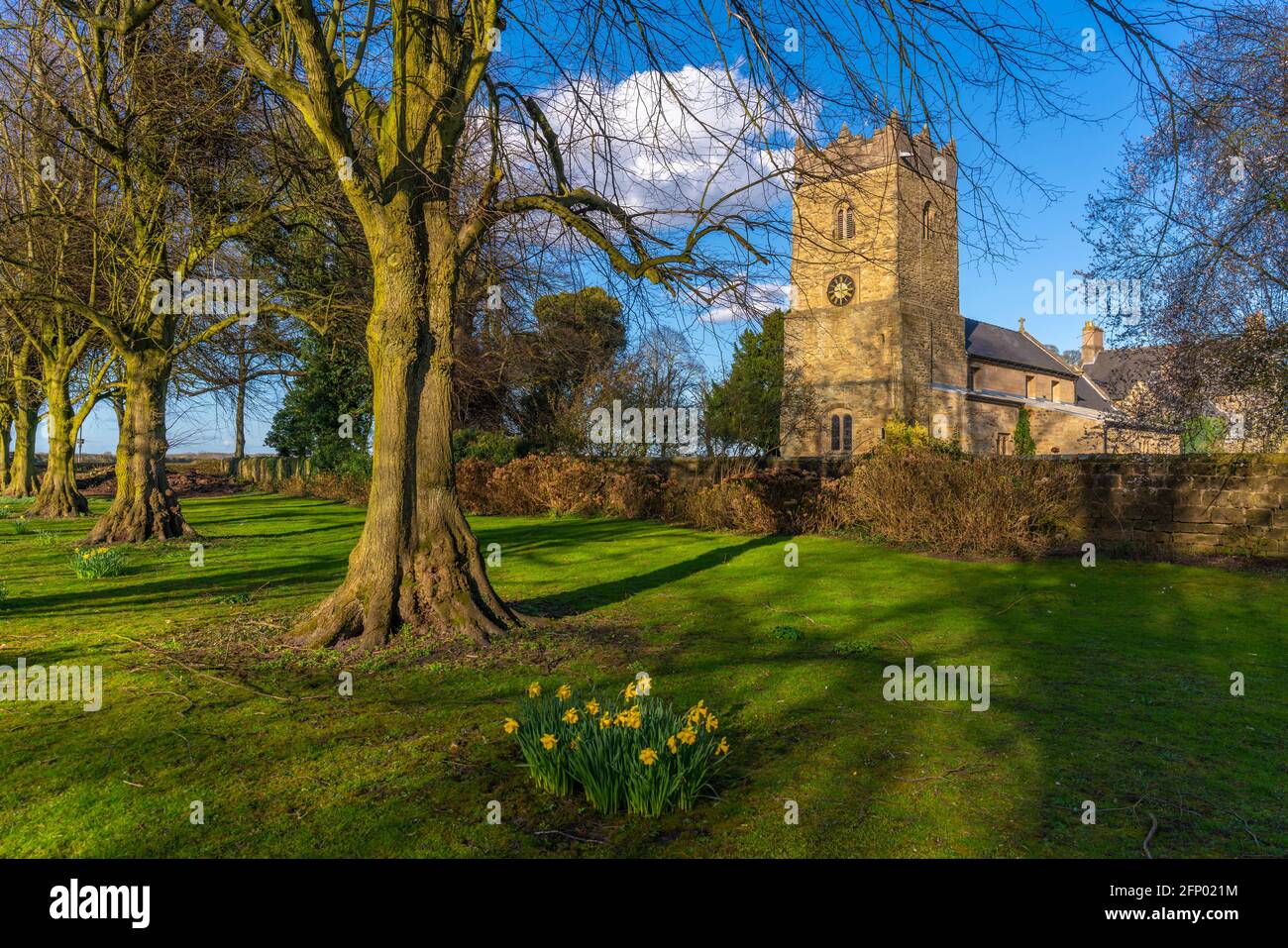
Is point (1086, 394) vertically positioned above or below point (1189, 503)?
above

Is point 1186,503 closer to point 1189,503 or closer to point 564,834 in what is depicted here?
point 1189,503

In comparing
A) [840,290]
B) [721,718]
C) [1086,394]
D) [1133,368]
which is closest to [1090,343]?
[1086,394]

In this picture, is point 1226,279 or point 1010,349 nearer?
point 1226,279

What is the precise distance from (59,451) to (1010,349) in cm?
5182

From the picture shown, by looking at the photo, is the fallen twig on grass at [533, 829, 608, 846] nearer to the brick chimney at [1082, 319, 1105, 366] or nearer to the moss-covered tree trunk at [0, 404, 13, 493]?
the moss-covered tree trunk at [0, 404, 13, 493]

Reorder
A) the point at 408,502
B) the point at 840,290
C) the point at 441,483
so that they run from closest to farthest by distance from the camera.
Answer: the point at 408,502 → the point at 441,483 → the point at 840,290

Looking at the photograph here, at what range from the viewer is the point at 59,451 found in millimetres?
19453

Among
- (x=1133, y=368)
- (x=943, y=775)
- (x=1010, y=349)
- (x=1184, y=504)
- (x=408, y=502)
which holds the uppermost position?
(x=1010, y=349)

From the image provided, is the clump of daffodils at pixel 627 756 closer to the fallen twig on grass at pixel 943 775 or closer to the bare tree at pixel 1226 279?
the fallen twig on grass at pixel 943 775

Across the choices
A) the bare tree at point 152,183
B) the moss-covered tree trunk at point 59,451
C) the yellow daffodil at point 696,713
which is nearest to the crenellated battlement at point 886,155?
the yellow daffodil at point 696,713

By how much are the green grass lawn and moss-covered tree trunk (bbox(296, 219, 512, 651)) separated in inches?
15.4

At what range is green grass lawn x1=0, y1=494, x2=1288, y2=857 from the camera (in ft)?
11.3

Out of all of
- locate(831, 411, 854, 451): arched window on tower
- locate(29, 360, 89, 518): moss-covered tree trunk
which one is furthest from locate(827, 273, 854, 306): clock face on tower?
locate(29, 360, 89, 518): moss-covered tree trunk

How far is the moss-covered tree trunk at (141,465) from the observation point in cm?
1404
